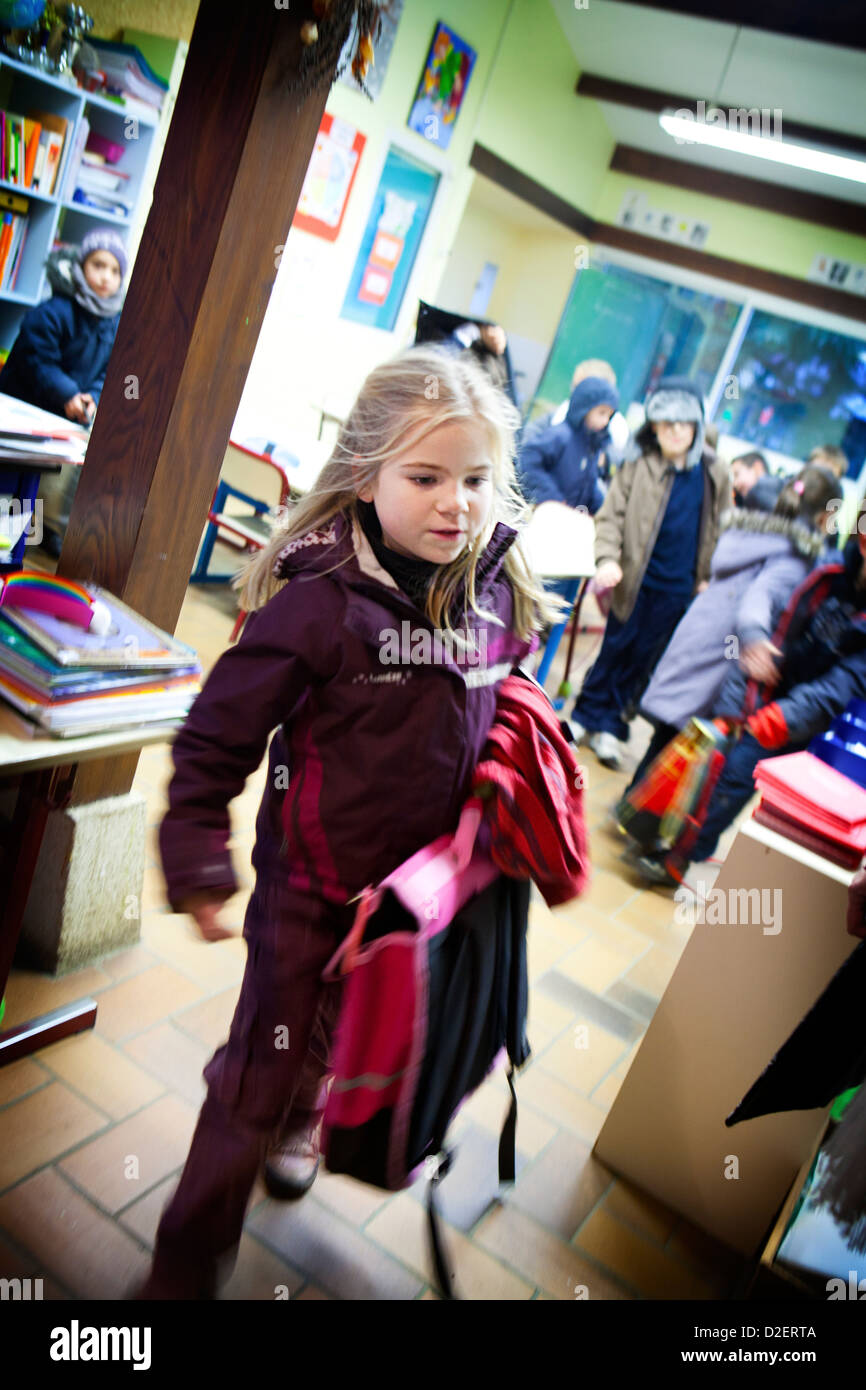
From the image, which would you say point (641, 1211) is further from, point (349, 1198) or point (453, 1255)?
point (349, 1198)

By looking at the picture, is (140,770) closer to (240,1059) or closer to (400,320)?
(240,1059)

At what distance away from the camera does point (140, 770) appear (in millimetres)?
2850

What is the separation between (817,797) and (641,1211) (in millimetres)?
950

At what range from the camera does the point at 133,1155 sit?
165cm

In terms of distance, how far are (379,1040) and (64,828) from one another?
0.97 metres

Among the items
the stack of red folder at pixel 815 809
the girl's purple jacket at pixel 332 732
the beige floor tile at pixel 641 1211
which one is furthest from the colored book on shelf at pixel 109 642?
the beige floor tile at pixel 641 1211

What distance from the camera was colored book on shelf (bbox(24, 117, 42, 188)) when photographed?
4055 millimetres

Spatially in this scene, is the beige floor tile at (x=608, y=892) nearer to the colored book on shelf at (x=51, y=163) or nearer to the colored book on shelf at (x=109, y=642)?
the colored book on shelf at (x=109, y=642)

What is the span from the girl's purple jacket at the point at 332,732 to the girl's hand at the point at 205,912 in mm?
13

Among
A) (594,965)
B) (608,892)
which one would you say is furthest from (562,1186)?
(608,892)

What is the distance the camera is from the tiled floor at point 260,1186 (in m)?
1.52

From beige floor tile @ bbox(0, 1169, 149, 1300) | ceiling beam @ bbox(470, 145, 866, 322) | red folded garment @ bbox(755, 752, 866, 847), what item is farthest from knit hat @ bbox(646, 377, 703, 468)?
ceiling beam @ bbox(470, 145, 866, 322)

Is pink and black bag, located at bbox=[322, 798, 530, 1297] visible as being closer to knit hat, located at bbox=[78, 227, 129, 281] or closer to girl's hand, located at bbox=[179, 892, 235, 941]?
girl's hand, located at bbox=[179, 892, 235, 941]

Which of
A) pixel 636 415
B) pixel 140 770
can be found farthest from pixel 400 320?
pixel 140 770
